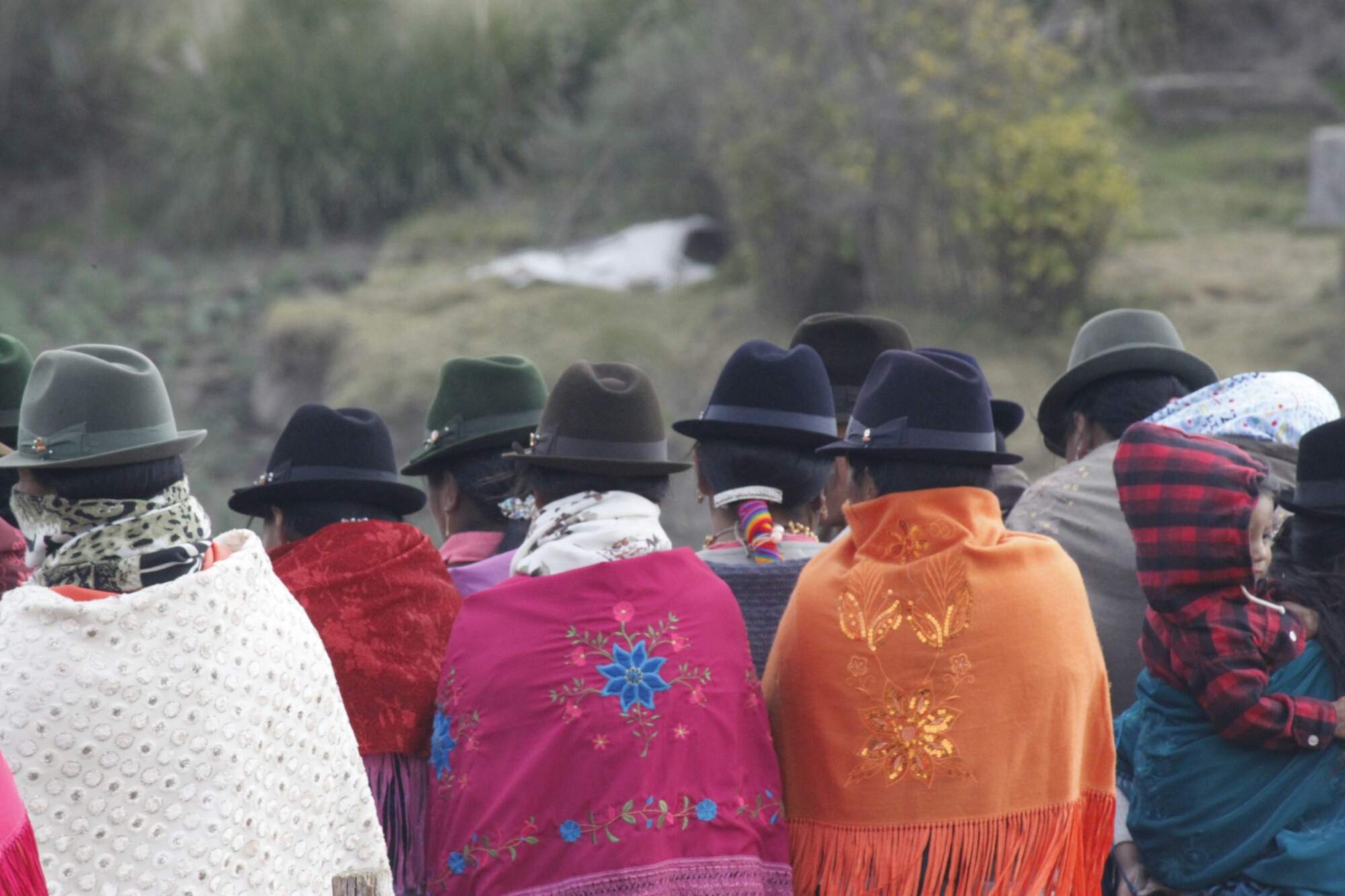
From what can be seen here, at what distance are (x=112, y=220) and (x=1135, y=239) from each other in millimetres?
9657

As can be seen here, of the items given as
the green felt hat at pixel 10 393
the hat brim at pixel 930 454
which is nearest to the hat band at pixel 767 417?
the hat brim at pixel 930 454

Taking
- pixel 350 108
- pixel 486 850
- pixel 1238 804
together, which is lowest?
pixel 350 108

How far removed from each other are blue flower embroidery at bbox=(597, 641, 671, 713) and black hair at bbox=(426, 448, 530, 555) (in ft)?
3.21

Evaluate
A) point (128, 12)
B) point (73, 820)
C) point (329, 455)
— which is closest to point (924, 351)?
point (329, 455)

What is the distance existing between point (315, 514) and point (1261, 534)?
6.30 feet

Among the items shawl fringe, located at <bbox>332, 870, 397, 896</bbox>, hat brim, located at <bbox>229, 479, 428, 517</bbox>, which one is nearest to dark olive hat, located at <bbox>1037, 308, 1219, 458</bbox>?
hat brim, located at <bbox>229, 479, 428, 517</bbox>

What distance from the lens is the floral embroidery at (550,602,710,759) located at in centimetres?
282

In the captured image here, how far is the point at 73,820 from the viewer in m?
2.40

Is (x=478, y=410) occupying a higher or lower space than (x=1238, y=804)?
higher

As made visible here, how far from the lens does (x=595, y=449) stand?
9.88ft

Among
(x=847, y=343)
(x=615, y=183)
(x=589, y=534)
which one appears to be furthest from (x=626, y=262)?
(x=589, y=534)

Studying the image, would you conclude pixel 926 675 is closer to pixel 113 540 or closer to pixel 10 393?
pixel 113 540

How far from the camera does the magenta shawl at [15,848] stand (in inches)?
82.2

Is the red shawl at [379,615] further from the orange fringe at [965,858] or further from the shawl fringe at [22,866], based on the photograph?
the shawl fringe at [22,866]
